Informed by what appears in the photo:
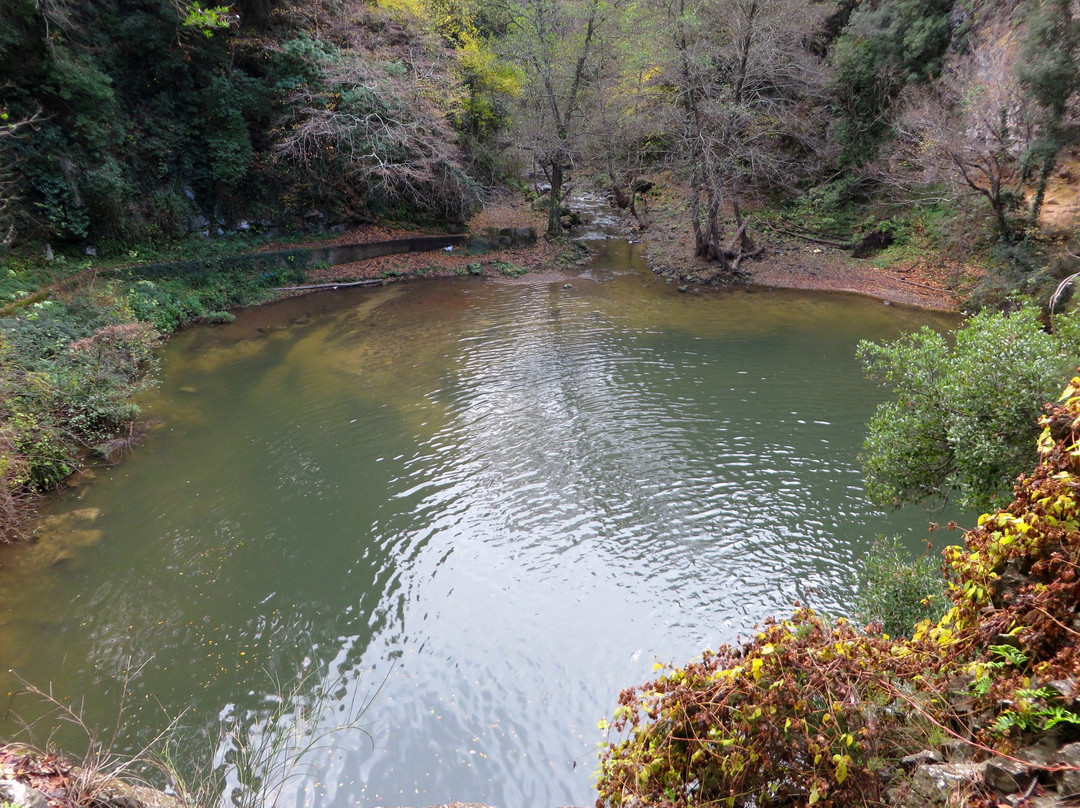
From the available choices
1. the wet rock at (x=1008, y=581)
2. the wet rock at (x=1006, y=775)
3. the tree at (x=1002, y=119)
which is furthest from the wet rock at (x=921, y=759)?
the tree at (x=1002, y=119)

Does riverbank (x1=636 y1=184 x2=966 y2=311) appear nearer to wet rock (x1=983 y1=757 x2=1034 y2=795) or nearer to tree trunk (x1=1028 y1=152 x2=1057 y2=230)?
tree trunk (x1=1028 y1=152 x2=1057 y2=230)

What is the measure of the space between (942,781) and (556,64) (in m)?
27.4

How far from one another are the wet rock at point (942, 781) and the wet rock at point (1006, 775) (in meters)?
0.05

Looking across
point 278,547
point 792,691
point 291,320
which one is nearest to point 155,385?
point 291,320

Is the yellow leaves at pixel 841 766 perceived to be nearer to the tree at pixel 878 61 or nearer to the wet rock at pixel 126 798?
the wet rock at pixel 126 798

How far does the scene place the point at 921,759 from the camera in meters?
2.82

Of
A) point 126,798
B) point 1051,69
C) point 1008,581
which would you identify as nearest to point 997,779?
point 1008,581

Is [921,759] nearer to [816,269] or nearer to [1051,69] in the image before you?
[1051,69]

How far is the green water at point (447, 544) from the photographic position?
6.87 metres

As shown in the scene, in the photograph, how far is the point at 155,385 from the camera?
546 inches

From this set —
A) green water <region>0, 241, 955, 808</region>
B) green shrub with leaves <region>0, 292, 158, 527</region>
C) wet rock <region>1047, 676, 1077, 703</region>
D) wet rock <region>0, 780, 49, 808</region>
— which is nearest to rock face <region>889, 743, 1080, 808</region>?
wet rock <region>1047, 676, 1077, 703</region>

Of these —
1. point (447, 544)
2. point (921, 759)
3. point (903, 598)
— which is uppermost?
point (921, 759)

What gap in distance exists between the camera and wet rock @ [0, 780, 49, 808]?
341cm

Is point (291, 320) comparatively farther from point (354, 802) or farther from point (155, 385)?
point (354, 802)
